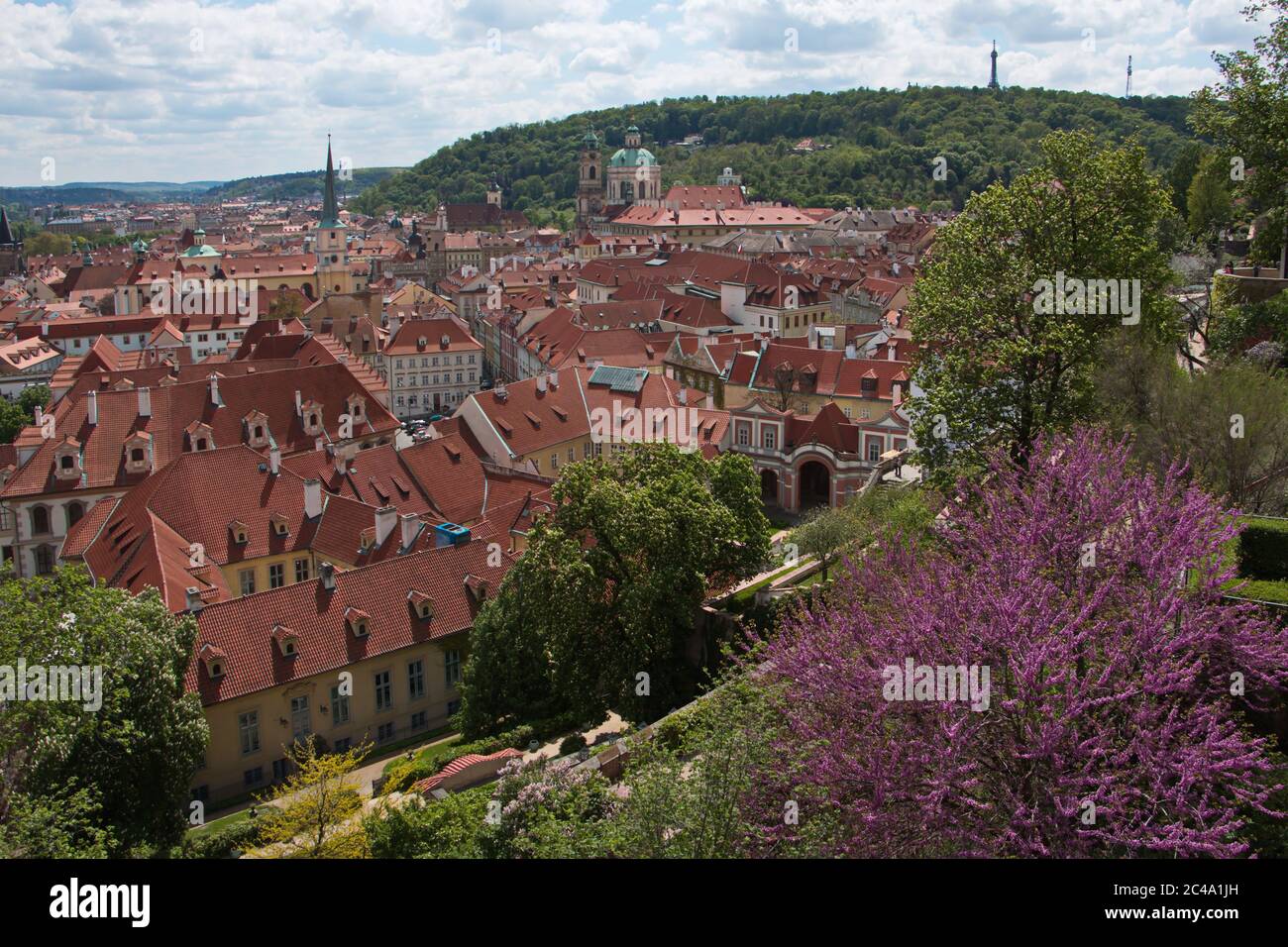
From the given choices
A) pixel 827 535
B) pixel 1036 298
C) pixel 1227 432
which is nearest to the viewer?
pixel 1227 432

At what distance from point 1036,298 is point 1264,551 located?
8.91 metres

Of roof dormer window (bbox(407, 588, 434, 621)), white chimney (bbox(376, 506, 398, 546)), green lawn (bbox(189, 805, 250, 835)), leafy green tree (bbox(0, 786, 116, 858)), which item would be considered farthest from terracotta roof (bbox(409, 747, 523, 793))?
white chimney (bbox(376, 506, 398, 546))

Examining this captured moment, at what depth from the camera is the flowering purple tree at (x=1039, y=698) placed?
41.4 feet

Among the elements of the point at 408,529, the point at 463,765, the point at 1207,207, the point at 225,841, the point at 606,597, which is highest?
the point at 1207,207

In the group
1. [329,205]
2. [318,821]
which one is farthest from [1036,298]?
[329,205]

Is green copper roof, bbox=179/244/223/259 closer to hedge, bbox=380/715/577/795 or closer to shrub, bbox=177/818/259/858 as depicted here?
hedge, bbox=380/715/577/795

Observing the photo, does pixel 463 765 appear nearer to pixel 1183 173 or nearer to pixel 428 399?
pixel 428 399

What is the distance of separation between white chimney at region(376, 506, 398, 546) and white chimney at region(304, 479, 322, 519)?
137 inches

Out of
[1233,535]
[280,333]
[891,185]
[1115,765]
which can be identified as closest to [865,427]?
[1233,535]

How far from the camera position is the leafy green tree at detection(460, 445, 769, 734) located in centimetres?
2600

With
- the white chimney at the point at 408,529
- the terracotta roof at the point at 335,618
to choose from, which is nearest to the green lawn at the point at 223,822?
the terracotta roof at the point at 335,618

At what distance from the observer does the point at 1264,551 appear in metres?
19.1

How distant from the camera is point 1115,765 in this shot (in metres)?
13.1

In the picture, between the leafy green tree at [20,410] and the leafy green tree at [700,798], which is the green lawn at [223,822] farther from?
the leafy green tree at [20,410]
